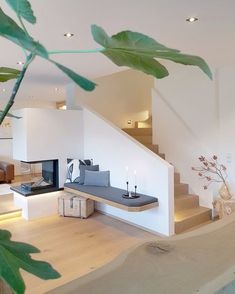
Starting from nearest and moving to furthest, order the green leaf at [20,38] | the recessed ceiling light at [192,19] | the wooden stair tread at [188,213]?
the green leaf at [20,38] < the recessed ceiling light at [192,19] < the wooden stair tread at [188,213]

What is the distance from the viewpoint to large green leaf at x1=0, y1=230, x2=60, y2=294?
0.31m

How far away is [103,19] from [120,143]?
99.0 inches

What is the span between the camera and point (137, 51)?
1.26 feet

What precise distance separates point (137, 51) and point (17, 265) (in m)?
0.33

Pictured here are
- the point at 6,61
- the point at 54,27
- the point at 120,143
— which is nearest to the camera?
the point at 54,27

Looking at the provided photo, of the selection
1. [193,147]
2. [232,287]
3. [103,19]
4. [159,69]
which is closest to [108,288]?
[232,287]

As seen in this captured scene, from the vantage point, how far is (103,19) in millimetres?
2502

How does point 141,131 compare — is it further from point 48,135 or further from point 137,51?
point 137,51

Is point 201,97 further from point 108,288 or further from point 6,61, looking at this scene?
point 108,288

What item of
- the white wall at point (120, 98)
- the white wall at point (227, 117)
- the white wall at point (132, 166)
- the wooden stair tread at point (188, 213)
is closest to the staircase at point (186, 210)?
the wooden stair tread at point (188, 213)

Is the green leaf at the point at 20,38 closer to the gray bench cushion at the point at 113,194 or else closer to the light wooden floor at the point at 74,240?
the light wooden floor at the point at 74,240

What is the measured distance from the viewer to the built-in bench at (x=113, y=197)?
378cm

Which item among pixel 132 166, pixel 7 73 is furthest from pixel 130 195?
pixel 7 73

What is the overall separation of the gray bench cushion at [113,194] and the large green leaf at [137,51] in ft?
11.4
